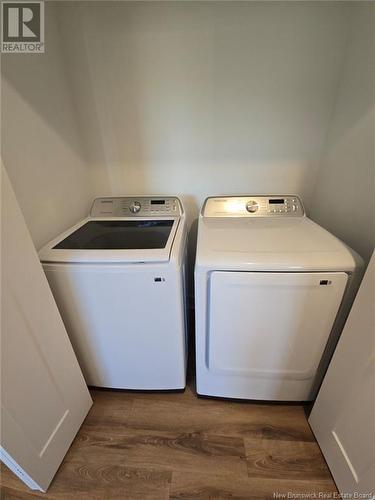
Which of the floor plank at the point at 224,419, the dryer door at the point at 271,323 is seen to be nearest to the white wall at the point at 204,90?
the dryer door at the point at 271,323

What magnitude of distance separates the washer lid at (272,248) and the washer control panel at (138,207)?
29 centimetres

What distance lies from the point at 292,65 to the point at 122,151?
1152 mm

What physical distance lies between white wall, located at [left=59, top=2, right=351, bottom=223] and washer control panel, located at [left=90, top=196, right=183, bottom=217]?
19cm

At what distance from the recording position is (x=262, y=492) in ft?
3.29

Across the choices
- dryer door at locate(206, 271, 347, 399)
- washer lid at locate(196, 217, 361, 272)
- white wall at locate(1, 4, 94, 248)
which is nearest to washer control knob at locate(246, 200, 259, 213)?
washer lid at locate(196, 217, 361, 272)

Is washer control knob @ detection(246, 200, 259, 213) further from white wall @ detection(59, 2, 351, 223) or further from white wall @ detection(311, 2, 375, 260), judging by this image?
white wall @ detection(311, 2, 375, 260)

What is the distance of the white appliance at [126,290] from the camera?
991 millimetres

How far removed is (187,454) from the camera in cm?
113

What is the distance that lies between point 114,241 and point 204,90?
106cm

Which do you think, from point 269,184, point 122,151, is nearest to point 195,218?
point 269,184

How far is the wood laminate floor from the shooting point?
3.36 ft

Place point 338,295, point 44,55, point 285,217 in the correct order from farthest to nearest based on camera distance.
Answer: point 285,217, point 44,55, point 338,295

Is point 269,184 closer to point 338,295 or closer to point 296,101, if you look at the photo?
point 296,101

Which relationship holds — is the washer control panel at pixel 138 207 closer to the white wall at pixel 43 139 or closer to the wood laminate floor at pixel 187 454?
the white wall at pixel 43 139
